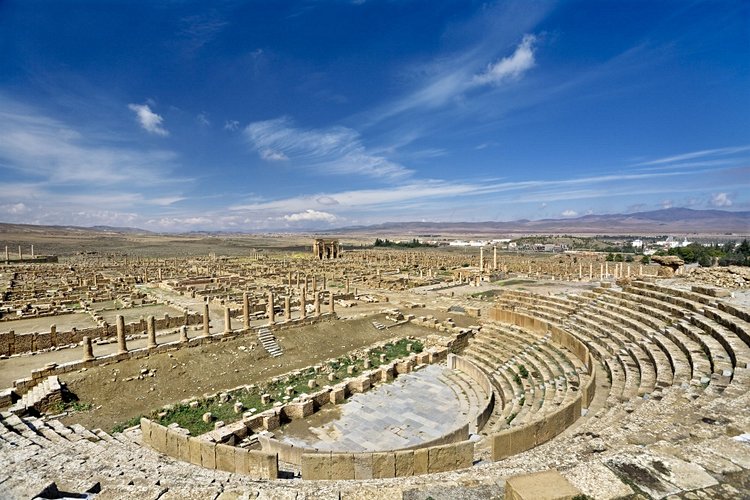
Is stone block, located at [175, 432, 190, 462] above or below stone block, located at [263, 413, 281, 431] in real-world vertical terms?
above

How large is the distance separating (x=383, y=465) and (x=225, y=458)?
3.53 meters

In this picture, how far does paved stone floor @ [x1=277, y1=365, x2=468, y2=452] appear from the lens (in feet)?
39.1

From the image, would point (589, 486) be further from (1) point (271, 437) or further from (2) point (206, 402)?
(2) point (206, 402)

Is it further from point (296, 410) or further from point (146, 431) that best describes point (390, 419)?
point (146, 431)

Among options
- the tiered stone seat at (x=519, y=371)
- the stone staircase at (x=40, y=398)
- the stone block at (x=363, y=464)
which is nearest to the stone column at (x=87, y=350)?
the stone staircase at (x=40, y=398)

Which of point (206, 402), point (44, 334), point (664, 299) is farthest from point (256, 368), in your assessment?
point (664, 299)

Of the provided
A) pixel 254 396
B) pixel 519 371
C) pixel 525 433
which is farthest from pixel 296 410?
pixel 519 371

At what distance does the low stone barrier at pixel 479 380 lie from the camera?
12.3 m

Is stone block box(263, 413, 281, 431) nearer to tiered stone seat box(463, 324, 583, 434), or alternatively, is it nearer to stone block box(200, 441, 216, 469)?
stone block box(200, 441, 216, 469)

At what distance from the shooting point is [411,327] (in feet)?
89.5

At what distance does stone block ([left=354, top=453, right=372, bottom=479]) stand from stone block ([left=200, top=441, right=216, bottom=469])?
3317 mm

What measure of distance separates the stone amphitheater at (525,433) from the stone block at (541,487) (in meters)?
0.02

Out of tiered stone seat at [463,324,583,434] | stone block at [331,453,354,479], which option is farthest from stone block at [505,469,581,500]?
tiered stone seat at [463,324,583,434]

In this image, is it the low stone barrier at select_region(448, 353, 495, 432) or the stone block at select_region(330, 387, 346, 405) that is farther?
the stone block at select_region(330, 387, 346, 405)
